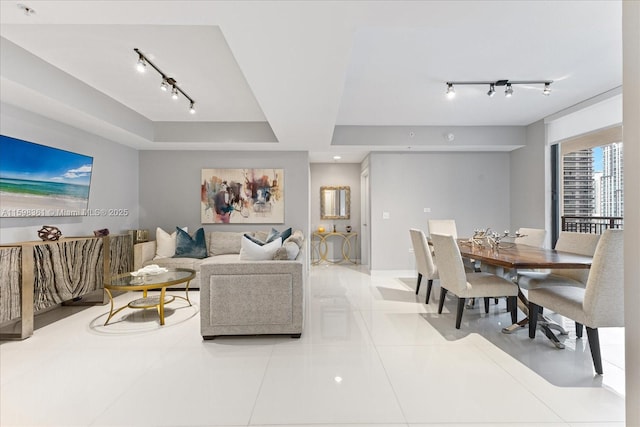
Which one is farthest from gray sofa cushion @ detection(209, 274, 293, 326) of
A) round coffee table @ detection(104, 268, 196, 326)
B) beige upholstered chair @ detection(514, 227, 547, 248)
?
beige upholstered chair @ detection(514, 227, 547, 248)

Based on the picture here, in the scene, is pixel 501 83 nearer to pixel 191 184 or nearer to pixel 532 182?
pixel 532 182

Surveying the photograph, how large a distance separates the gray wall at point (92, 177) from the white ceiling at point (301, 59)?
8.0 inches

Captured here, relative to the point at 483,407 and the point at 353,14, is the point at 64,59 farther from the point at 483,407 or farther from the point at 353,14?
the point at 483,407

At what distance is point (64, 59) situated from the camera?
3023 mm

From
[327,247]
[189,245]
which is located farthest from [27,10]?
[327,247]

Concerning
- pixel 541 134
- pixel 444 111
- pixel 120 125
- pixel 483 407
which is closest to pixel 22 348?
pixel 120 125

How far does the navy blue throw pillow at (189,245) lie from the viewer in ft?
17.0

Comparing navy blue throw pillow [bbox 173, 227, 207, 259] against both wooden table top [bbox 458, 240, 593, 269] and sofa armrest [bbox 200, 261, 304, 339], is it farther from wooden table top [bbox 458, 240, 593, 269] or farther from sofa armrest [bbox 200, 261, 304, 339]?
wooden table top [bbox 458, 240, 593, 269]

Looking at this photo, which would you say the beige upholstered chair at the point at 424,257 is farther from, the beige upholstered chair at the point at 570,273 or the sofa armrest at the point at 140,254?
the sofa armrest at the point at 140,254

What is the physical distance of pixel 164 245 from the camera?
522 cm

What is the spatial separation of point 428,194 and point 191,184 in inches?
174

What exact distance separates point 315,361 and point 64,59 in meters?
3.56

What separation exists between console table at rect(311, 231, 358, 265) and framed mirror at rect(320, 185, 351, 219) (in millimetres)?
453

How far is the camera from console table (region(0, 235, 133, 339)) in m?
2.93
